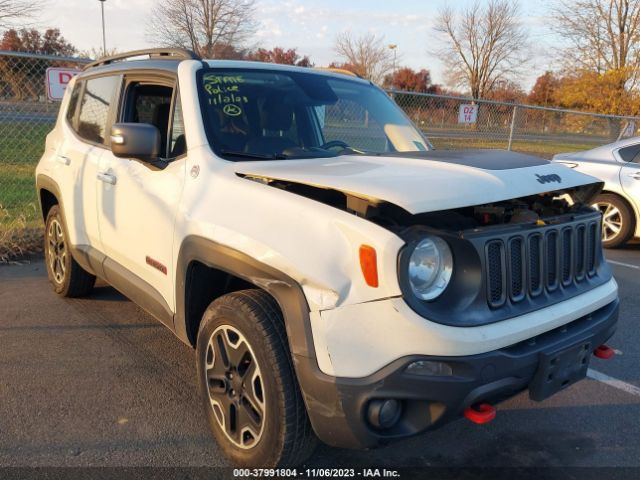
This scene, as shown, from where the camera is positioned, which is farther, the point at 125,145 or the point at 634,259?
the point at 634,259

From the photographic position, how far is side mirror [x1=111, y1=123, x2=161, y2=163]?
300cm

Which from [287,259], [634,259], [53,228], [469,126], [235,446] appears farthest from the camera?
[469,126]

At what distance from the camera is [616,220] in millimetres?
7609

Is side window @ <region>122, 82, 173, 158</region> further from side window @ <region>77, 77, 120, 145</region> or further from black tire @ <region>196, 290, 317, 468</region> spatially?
black tire @ <region>196, 290, 317, 468</region>

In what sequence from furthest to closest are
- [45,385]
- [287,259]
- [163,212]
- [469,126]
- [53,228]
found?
[469,126], [53,228], [45,385], [163,212], [287,259]

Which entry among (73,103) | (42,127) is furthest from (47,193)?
(42,127)

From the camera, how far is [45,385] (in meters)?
3.53

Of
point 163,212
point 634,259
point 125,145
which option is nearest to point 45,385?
point 163,212

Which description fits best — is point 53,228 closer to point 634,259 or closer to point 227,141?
point 227,141

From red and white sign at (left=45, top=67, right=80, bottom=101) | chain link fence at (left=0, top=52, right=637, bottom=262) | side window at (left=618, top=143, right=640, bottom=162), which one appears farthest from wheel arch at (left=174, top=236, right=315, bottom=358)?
side window at (left=618, top=143, right=640, bottom=162)

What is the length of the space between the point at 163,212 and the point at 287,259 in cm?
112

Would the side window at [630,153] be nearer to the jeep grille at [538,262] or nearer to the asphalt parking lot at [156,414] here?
the asphalt parking lot at [156,414]

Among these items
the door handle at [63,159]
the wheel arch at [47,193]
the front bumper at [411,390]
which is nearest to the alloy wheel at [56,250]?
the wheel arch at [47,193]

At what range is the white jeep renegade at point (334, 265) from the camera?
214cm
